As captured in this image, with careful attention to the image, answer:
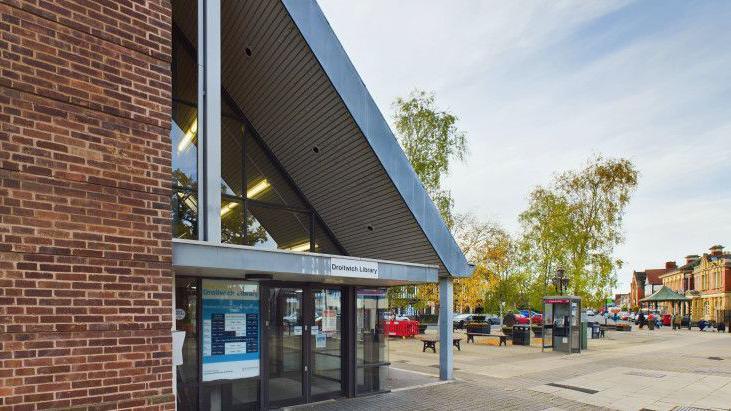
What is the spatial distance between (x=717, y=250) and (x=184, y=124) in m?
68.4

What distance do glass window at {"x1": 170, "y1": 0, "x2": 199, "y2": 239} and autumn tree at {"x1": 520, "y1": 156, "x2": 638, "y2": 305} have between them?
2247 cm

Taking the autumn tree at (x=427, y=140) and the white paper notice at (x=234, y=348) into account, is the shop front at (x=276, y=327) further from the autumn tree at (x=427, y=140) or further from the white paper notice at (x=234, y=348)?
the autumn tree at (x=427, y=140)

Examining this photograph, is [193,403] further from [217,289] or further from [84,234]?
[84,234]

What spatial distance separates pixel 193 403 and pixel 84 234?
14.2 feet

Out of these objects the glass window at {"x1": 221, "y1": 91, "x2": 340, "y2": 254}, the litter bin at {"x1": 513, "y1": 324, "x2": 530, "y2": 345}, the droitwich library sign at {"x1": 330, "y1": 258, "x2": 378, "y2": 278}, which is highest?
the glass window at {"x1": 221, "y1": 91, "x2": 340, "y2": 254}

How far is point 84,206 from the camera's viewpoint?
489 centimetres

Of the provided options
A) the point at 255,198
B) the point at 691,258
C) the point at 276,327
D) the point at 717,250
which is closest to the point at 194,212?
the point at 255,198

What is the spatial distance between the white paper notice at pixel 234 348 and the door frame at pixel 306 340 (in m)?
0.40

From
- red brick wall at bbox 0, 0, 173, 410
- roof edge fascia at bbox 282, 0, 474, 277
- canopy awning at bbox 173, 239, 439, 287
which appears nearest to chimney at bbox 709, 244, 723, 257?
roof edge fascia at bbox 282, 0, 474, 277

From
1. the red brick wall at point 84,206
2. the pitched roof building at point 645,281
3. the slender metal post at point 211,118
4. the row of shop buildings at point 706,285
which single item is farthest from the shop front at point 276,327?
the pitched roof building at point 645,281

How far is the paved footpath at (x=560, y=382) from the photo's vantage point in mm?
9984

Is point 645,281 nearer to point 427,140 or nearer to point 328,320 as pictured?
point 427,140

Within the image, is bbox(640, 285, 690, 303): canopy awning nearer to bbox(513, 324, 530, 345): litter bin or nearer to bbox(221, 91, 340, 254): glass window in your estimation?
bbox(513, 324, 530, 345): litter bin

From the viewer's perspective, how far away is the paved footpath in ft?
32.8
